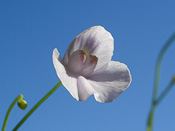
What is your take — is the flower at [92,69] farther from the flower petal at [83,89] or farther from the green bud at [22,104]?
the green bud at [22,104]

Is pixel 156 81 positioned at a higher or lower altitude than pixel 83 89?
higher

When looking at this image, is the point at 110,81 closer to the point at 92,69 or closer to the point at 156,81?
the point at 92,69

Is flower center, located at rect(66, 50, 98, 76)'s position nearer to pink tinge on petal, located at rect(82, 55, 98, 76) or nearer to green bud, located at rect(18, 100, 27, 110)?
pink tinge on petal, located at rect(82, 55, 98, 76)

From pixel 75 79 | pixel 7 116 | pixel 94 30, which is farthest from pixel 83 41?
pixel 7 116

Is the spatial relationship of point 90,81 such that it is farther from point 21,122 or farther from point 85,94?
point 21,122

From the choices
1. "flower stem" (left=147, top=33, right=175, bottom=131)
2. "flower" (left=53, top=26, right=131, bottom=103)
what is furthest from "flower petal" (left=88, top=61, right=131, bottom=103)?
"flower stem" (left=147, top=33, right=175, bottom=131)

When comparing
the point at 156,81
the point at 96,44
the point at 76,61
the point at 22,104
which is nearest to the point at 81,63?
the point at 76,61
